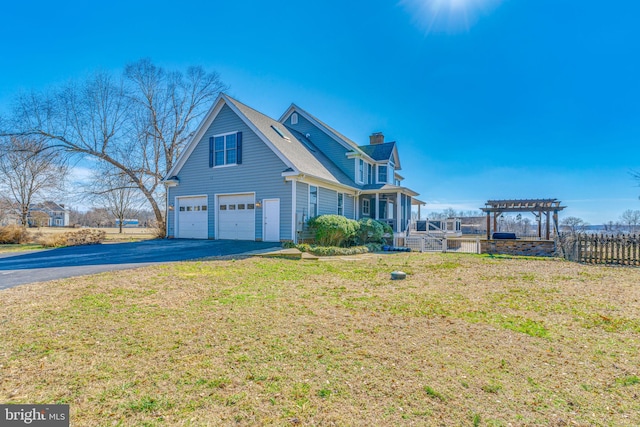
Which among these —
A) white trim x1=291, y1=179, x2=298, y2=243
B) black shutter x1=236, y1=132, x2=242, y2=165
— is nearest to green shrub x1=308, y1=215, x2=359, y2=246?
white trim x1=291, y1=179, x2=298, y2=243

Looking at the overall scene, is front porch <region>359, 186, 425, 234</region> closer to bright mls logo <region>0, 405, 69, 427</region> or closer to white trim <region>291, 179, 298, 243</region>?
white trim <region>291, 179, 298, 243</region>

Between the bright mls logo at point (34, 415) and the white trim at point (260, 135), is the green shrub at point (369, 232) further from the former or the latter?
the bright mls logo at point (34, 415)

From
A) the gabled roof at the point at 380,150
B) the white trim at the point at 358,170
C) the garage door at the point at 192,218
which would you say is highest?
the gabled roof at the point at 380,150

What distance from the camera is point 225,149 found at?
1612 centimetres

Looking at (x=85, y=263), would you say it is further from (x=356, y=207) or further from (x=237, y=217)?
(x=356, y=207)

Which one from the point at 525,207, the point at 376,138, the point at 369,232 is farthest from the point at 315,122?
the point at 525,207

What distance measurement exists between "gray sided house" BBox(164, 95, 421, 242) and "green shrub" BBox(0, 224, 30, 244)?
8.71 m

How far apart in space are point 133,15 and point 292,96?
35.0 feet

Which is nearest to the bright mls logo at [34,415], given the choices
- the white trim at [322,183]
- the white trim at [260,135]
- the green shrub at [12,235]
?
the white trim at [322,183]

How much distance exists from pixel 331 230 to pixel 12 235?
18.8m

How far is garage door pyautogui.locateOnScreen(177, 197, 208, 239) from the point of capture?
16.7 metres

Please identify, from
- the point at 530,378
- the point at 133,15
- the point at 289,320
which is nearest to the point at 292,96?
the point at 133,15

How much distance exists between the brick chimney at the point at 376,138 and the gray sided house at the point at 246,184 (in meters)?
8.54

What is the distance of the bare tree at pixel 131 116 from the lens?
72.3 ft
